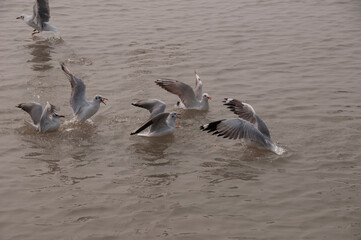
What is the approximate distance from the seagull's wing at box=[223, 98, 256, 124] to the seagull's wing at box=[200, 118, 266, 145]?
667 millimetres

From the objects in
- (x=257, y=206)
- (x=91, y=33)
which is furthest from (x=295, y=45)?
(x=257, y=206)

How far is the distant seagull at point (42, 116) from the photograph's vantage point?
10.1m

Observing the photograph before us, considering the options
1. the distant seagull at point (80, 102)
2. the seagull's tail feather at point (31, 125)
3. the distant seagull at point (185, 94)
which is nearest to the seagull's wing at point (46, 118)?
the seagull's tail feather at point (31, 125)

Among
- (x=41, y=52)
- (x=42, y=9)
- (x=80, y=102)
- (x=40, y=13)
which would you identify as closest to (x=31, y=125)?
(x=80, y=102)

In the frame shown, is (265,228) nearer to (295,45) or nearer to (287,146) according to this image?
(287,146)

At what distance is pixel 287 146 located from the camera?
31.6 ft

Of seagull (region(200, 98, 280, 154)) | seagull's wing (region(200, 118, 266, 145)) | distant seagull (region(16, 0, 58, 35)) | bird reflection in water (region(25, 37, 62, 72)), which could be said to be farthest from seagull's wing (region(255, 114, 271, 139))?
distant seagull (region(16, 0, 58, 35))

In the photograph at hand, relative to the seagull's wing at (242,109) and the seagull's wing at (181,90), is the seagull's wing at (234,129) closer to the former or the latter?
the seagull's wing at (242,109)

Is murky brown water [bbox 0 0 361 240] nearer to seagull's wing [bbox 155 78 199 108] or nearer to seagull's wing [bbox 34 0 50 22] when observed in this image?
seagull's wing [bbox 155 78 199 108]

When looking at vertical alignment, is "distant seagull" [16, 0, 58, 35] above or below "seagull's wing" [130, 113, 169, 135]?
above

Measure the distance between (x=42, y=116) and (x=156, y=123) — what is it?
175 cm

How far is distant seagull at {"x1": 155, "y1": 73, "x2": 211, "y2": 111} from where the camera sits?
1110 cm

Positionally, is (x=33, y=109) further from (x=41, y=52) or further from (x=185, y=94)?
(x=41, y=52)

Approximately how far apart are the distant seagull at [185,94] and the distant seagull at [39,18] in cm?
501
